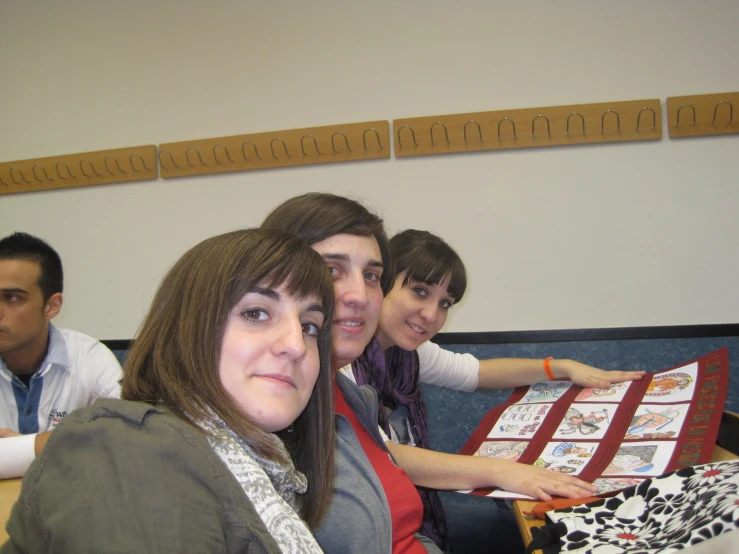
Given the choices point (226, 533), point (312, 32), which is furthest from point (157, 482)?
point (312, 32)

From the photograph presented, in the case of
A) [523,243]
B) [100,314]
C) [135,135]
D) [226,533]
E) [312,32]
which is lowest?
[100,314]

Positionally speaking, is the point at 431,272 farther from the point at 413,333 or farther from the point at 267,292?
the point at 267,292

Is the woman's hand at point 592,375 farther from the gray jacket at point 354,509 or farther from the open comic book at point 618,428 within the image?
the gray jacket at point 354,509

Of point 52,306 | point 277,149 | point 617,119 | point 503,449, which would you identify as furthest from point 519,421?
point 277,149

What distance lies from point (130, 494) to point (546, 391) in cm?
146

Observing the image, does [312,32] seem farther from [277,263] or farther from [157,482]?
[157,482]

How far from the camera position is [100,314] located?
2.82 m

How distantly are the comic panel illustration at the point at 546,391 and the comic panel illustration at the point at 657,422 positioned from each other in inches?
13.1

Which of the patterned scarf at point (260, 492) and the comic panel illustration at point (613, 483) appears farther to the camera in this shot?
the comic panel illustration at point (613, 483)

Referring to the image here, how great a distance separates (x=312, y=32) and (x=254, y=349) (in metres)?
2.12

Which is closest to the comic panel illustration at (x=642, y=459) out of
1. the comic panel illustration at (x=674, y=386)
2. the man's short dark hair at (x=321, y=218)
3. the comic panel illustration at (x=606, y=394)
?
the comic panel illustration at (x=674, y=386)

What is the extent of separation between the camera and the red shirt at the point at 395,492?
117 cm

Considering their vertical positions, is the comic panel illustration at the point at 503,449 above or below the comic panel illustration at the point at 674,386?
below

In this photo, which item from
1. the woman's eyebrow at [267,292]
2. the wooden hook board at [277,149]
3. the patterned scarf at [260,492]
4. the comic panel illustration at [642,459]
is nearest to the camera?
the patterned scarf at [260,492]
